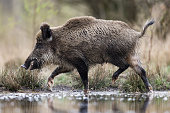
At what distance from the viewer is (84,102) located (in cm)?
970

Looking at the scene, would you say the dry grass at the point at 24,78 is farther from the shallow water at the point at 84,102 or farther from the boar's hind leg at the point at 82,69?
the boar's hind leg at the point at 82,69

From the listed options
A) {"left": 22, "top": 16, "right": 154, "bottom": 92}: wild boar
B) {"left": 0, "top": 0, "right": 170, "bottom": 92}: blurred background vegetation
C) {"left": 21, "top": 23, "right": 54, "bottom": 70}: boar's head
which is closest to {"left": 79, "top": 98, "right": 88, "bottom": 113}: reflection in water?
{"left": 22, "top": 16, "right": 154, "bottom": 92}: wild boar

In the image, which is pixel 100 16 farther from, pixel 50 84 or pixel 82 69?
pixel 82 69

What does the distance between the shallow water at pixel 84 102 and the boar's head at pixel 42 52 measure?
1.03 metres

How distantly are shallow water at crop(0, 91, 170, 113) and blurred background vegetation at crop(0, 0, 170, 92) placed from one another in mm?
2039

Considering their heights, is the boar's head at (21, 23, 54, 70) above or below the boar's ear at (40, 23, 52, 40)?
below

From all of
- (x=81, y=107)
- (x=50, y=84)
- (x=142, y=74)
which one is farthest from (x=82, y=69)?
(x=81, y=107)

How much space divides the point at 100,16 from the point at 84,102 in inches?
646

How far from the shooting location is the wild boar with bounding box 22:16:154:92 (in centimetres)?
1180

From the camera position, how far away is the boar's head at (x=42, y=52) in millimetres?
12023

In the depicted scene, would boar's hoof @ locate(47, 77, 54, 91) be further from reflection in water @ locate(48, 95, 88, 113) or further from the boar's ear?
reflection in water @ locate(48, 95, 88, 113)

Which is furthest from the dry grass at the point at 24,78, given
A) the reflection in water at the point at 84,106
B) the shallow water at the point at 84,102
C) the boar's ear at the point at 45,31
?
the reflection in water at the point at 84,106

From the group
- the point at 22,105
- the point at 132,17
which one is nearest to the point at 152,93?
the point at 22,105

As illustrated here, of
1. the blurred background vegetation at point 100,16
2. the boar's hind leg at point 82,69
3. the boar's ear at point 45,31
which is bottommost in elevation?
the boar's hind leg at point 82,69
